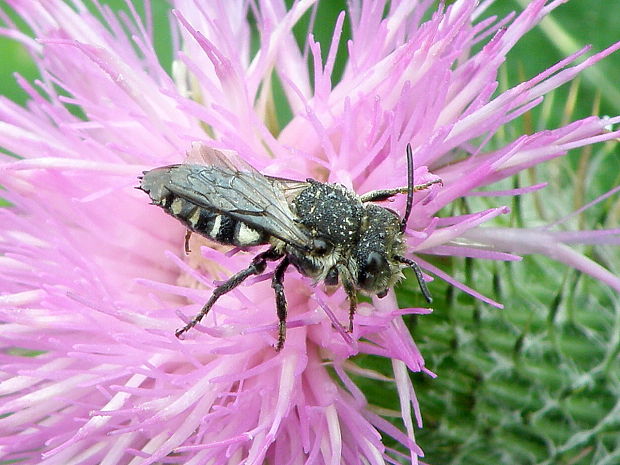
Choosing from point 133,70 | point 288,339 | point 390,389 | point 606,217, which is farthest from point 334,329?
point 606,217

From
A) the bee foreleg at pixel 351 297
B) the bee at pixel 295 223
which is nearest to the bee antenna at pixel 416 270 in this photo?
the bee at pixel 295 223

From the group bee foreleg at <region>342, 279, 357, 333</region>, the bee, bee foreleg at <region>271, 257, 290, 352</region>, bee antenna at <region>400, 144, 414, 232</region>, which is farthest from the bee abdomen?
bee antenna at <region>400, 144, 414, 232</region>

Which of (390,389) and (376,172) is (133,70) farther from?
(390,389)

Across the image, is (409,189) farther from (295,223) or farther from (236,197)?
(236,197)

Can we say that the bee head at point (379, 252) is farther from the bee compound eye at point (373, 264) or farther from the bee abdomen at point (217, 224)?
the bee abdomen at point (217, 224)

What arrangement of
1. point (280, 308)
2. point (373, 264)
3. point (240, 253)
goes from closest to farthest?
point (373, 264), point (280, 308), point (240, 253)

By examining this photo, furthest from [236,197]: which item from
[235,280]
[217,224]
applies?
[235,280]

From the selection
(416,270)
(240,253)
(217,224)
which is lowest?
(416,270)

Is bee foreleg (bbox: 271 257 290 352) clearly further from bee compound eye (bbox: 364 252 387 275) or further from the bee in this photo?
bee compound eye (bbox: 364 252 387 275)
